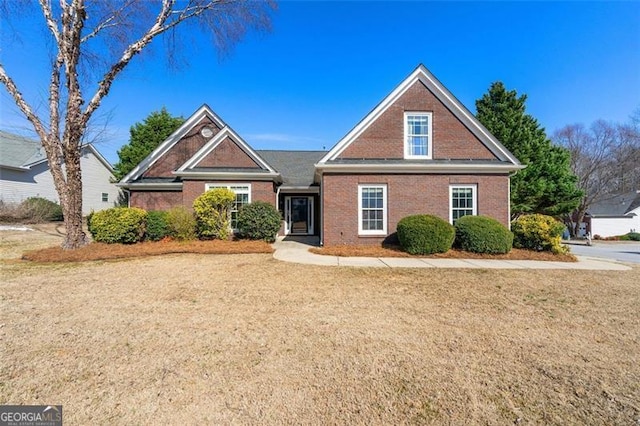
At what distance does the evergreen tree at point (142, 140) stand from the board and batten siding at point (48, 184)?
152 centimetres

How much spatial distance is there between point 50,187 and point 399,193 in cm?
2769

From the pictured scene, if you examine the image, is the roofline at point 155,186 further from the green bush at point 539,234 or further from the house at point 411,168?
the green bush at point 539,234

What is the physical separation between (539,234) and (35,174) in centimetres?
3297

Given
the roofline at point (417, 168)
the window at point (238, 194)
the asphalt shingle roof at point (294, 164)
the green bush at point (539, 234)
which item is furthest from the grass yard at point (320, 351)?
the asphalt shingle roof at point (294, 164)

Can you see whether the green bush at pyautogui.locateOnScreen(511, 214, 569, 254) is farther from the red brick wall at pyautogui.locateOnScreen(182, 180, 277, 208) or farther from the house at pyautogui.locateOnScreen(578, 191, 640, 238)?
the house at pyautogui.locateOnScreen(578, 191, 640, 238)

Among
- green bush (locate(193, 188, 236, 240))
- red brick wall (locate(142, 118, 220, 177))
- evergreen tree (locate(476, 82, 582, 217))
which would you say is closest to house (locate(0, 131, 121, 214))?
red brick wall (locate(142, 118, 220, 177))

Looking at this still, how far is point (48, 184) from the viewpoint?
75.6 feet

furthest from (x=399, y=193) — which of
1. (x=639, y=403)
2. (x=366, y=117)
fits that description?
(x=639, y=403)

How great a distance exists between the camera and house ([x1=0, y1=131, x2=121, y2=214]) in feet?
68.5

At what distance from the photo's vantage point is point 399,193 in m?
12.2

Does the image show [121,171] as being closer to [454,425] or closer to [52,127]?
[52,127]

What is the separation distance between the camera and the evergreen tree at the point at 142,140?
26.9m

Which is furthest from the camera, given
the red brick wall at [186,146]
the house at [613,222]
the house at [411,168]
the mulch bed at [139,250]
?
the house at [613,222]

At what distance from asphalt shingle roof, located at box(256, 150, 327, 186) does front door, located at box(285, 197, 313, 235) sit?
1.13 meters
